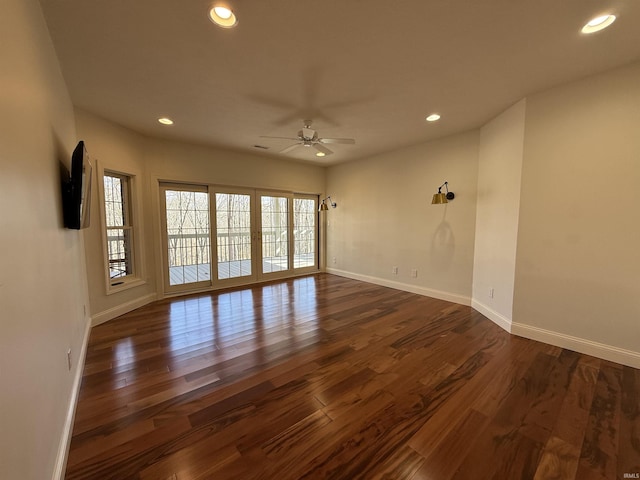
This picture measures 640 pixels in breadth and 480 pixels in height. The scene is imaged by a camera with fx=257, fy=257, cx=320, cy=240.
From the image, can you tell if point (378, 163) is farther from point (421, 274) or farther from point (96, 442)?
point (96, 442)

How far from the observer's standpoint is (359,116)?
10.7 ft

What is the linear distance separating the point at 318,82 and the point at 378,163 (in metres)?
2.87

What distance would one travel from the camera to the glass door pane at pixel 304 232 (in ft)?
19.9

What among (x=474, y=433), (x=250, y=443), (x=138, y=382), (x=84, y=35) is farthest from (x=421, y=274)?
(x=84, y=35)

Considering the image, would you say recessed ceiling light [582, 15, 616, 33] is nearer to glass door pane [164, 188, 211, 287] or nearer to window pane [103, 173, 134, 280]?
glass door pane [164, 188, 211, 287]

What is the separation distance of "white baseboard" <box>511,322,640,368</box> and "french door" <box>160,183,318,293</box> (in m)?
4.28

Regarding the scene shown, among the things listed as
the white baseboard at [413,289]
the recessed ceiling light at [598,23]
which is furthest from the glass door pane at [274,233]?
the recessed ceiling light at [598,23]

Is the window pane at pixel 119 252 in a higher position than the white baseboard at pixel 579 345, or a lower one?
higher

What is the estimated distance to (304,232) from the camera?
245 inches

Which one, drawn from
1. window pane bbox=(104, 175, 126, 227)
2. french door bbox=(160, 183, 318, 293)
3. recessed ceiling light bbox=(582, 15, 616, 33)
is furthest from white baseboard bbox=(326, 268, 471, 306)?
window pane bbox=(104, 175, 126, 227)

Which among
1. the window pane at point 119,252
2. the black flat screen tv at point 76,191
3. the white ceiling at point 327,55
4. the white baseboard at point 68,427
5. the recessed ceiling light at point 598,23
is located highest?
the recessed ceiling light at point 598,23

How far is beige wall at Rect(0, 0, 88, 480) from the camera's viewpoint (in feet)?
3.04

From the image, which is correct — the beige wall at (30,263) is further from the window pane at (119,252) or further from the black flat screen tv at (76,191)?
the window pane at (119,252)

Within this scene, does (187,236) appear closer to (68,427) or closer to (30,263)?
(68,427)
